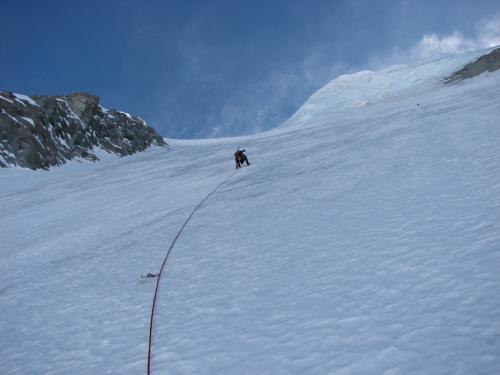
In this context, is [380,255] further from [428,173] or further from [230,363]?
[428,173]

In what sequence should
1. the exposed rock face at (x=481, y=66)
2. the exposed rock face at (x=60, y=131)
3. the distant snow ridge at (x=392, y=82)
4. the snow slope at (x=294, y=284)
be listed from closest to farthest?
the snow slope at (x=294, y=284), the exposed rock face at (x=60, y=131), the exposed rock face at (x=481, y=66), the distant snow ridge at (x=392, y=82)

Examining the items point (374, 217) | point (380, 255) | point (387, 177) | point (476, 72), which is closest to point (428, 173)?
point (387, 177)

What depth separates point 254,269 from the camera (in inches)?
159

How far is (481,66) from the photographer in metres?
66.5

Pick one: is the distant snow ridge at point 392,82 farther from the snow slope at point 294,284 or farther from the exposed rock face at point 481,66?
the snow slope at point 294,284

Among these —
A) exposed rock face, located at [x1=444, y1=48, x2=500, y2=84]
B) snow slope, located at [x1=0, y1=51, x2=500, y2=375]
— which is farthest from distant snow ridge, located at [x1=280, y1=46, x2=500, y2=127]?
snow slope, located at [x1=0, y1=51, x2=500, y2=375]

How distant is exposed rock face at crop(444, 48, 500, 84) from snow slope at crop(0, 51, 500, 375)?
74533 mm

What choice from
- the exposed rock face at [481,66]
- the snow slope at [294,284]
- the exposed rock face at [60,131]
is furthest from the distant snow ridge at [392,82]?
the snow slope at [294,284]

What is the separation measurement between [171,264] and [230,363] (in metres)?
2.60

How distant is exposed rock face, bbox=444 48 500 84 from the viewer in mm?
65275

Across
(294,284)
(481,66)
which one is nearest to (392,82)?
(481,66)

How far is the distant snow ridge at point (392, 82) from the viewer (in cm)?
6838

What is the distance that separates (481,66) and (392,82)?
821 inches

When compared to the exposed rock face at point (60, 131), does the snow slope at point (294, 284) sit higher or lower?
lower
